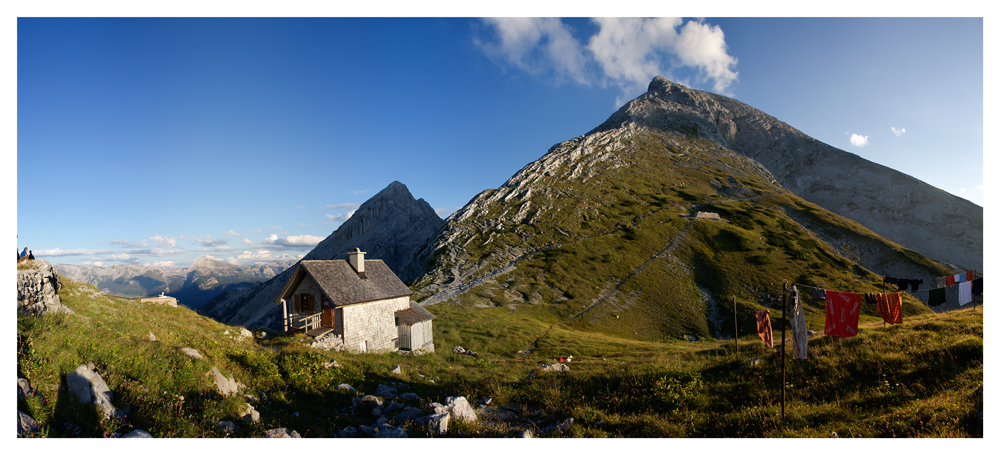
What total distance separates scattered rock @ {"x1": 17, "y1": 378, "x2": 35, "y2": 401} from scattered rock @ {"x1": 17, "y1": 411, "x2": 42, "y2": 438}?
60 cm

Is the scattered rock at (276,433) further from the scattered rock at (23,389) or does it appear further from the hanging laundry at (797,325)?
the hanging laundry at (797,325)

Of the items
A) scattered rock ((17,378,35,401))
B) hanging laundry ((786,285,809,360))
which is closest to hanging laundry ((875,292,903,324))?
hanging laundry ((786,285,809,360))

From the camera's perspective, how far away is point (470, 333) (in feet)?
156

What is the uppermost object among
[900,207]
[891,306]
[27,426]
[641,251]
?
[900,207]

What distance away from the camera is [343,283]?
3200 centimetres

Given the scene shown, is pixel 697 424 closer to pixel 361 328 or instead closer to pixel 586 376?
pixel 586 376

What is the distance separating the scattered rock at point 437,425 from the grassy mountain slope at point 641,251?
53729mm

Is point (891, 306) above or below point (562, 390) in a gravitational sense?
above

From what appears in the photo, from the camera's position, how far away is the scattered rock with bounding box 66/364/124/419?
9.44 metres

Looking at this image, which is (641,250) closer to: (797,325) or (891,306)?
(891,306)

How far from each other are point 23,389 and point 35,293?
707 centimetres

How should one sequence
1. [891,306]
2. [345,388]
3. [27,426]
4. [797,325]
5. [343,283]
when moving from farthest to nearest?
[343,283], [891,306], [345,388], [797,325], [27,426]

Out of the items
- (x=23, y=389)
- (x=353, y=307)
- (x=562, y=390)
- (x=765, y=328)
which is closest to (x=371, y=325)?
(x=353, y=307)

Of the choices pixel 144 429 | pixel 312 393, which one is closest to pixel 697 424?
pixel 312 393
